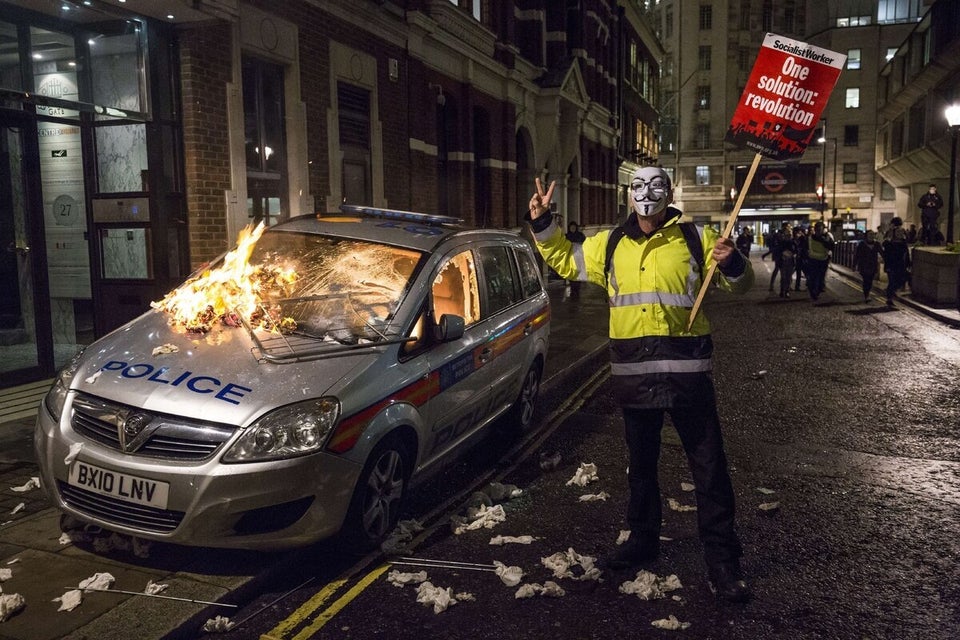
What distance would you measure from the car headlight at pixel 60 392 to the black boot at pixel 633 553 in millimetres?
3118

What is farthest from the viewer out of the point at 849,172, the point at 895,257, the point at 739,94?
the point at 739,94

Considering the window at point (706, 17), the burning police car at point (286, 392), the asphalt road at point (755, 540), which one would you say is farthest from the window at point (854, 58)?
the burning police car at point (286, 392)

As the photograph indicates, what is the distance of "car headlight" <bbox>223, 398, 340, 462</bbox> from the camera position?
3781mm

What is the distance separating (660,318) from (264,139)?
8.92 m

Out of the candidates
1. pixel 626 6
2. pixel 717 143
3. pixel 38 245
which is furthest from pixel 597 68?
pixel 717 143

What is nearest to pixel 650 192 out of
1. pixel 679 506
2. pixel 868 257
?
pixel 679 506

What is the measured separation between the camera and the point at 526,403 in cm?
696

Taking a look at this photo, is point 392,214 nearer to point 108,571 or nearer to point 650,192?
point 650,192

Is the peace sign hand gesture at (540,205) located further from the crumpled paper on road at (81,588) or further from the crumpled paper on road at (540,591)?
the crumpled paper on road at (81,588)

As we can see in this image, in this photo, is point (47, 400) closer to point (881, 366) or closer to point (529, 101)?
point (881, 366)

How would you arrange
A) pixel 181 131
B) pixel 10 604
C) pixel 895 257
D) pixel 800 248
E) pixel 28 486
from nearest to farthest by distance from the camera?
pixel 10 604, pixel 28 486, pixel 181 131, pixel 895 257, pixel 800 248

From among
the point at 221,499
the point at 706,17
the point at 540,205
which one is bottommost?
the point at 221,499

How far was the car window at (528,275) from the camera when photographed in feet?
22.8

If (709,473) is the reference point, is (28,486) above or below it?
below
